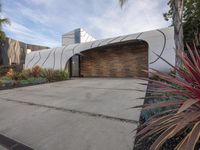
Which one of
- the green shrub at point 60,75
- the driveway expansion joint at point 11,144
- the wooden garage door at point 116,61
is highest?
the wooden garage door at point 116,61

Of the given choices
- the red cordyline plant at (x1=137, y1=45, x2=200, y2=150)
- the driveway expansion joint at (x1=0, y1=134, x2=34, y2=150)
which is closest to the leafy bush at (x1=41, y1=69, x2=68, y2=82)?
the driveway expansion joint at (x1=0, y1=134, x2=34, y2=150)

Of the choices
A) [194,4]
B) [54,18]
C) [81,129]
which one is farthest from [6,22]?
[194,4]

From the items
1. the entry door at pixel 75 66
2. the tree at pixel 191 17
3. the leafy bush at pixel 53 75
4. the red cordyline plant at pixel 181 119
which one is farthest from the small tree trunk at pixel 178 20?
the entry door at pixel 75 66

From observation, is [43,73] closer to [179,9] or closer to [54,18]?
[54,18]

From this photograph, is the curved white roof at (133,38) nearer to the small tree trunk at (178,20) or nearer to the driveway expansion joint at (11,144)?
the small tree trunk at (178,20)

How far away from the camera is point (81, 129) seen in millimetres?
2506

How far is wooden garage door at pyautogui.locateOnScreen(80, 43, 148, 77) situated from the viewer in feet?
39.0

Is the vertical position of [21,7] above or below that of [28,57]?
above

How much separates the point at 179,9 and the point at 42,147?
4.86 m

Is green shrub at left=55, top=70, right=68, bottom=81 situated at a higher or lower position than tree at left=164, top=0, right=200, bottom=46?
lower

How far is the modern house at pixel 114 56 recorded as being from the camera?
9617 millimetres

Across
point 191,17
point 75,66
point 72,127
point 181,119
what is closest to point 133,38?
point 75,66

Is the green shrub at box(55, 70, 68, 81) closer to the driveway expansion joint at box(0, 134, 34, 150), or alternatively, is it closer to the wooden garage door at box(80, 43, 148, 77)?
the wooden garage door at box(80, 43, 148, 77)

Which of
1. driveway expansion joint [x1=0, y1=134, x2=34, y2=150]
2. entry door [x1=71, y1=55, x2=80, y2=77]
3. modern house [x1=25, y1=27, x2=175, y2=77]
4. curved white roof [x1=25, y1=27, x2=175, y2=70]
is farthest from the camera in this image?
entry door [x1=71, y1=55, x2=80, y2=77]
